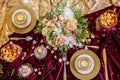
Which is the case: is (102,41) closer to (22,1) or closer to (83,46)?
(83,46)

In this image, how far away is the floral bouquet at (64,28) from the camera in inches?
80.5

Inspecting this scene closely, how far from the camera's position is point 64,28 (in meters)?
2.05

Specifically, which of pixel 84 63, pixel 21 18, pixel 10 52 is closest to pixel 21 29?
pixel 21 18

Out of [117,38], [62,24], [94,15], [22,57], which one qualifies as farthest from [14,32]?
[117,38]

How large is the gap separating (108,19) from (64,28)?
335 millimetres

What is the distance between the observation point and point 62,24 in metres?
2.05

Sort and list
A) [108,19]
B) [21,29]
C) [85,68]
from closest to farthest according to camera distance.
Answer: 1. [85,68]
2. [108,19]
3. [21,29]

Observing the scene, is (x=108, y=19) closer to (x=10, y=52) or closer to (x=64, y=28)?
(x=64, y=28)

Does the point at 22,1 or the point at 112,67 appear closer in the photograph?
the point at 112,67

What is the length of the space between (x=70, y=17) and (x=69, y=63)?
0.33 meters

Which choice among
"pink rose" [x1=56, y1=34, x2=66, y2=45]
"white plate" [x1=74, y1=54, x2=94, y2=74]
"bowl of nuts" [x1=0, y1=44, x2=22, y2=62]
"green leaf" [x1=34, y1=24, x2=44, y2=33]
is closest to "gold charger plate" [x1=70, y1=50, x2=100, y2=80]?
→ "white plate" [x1=74, y1=54, x2=94, y2=74]

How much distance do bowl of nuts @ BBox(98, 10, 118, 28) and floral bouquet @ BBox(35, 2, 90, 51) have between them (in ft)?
0.39

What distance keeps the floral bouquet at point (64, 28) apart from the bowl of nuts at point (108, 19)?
0.12 metres

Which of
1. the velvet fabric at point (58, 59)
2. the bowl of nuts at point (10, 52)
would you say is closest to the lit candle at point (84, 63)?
the velvet fabric at point (58, 59)
